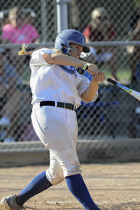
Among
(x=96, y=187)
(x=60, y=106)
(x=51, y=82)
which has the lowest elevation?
(x=96, y=187)

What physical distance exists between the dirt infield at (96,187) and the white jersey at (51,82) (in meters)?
1.15

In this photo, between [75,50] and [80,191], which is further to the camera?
[75,50]

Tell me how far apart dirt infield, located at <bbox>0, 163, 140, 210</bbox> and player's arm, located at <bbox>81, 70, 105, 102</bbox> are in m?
1.10

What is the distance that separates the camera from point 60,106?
8.76 feet

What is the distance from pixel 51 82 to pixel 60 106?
0.22 meters

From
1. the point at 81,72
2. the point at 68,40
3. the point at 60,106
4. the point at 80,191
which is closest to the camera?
the point at 80,191

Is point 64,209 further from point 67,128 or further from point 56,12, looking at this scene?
point 56,12

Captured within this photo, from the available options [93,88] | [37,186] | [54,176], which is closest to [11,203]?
[37,186]

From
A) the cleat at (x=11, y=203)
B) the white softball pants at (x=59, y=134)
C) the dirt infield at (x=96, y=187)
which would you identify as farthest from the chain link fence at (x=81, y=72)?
the white softball pants at (x=59, y=134)

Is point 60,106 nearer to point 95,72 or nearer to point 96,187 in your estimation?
point 95,72

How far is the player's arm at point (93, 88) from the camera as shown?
274 centimetres

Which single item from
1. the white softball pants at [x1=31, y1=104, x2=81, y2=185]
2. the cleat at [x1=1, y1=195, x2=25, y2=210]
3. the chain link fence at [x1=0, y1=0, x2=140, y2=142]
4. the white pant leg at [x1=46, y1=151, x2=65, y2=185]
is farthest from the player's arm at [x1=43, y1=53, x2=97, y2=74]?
the chain link fence at [x1=0, y1=0, x2=140, y2=142]

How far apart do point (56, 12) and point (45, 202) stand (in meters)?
2.90

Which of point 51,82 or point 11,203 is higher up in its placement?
point 51,82
